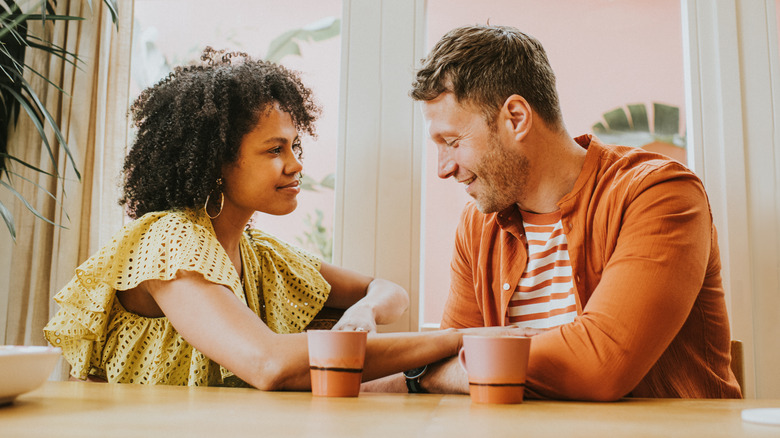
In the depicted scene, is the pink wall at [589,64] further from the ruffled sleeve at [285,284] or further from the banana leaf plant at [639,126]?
the ruffled sleeve at [285,284]

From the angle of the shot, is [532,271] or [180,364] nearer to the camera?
[180,364]

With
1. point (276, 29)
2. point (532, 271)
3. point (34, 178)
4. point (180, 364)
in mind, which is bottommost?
point (180, 364)

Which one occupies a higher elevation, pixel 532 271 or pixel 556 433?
pixel 532 271

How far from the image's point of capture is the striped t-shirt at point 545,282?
5.01 ft

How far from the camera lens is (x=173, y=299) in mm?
1282

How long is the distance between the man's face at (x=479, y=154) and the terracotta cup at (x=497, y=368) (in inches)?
28.4

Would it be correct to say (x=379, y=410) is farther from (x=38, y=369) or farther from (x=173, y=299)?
(x=173, y=299)

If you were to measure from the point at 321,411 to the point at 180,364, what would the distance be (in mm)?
797

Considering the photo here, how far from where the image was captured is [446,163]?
5.40ft

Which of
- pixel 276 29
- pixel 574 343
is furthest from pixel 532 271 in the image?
pixel 276 29

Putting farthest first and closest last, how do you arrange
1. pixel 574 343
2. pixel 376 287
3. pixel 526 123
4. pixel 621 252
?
pixel 376 287, pixel 526 123, pixel 621 252, pixel 574 343

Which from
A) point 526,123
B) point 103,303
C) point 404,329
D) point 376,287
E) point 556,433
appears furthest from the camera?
point 404,329

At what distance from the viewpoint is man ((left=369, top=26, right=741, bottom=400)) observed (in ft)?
3.69

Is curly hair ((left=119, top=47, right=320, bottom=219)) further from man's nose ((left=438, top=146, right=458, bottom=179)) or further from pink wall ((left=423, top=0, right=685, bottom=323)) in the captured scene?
pink wall ((left=423, top=0, right=685, bottom=323))
